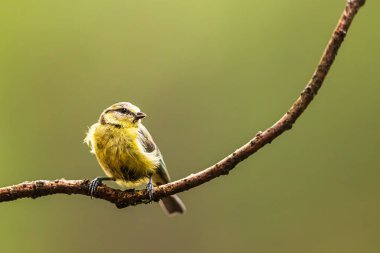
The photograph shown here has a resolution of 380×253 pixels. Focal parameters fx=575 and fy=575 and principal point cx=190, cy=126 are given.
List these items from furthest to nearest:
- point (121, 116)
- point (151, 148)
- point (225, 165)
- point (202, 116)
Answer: point (202, 116) → point (121, 116) → point (151, 148) → point (225, 165)

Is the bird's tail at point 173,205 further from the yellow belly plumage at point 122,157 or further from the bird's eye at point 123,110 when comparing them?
the bird's eye at point 123,110

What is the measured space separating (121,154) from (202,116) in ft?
20.2

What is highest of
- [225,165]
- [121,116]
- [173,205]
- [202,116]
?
[202,116]

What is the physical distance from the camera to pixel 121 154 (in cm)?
357

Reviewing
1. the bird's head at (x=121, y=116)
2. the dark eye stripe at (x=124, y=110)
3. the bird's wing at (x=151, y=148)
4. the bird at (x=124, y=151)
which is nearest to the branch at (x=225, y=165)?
the bird at (x=124, y=151)

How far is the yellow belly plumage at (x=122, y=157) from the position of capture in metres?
3.56

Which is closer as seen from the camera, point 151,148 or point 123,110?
point 151,148

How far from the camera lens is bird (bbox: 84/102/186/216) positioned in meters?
3.57

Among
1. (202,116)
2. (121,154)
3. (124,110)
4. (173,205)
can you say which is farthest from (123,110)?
(202,116)

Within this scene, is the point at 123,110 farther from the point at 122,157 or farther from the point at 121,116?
the point at 122,157

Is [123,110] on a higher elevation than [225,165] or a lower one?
higher

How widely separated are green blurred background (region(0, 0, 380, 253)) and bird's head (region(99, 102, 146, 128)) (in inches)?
181

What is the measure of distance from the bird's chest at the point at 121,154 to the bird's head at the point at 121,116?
12cm

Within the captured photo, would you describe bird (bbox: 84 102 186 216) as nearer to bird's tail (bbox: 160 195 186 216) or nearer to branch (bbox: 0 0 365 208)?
bird's tail (bbox: 160 195 186 216)
